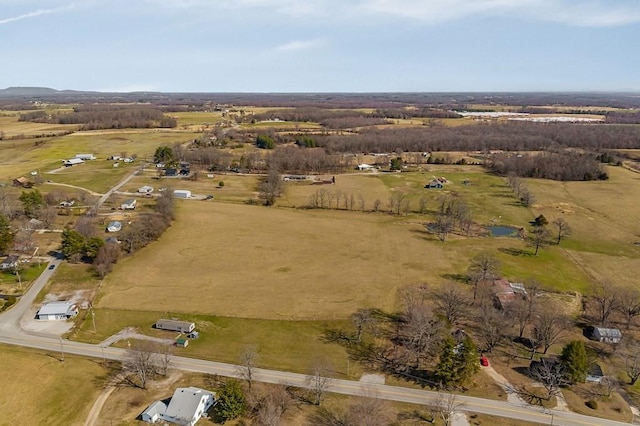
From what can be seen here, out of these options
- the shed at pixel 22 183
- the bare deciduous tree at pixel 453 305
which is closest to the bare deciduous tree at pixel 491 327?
the bare deciduous tree at pixel 453 305

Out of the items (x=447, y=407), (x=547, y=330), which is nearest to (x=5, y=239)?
(x=447, y=407)

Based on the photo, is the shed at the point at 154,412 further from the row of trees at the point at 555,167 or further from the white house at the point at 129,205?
the row of trees at the point at 555,167

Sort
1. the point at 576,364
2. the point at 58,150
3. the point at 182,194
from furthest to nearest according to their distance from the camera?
the point at 58,150 → the point at 182,194 → the point at 576,364

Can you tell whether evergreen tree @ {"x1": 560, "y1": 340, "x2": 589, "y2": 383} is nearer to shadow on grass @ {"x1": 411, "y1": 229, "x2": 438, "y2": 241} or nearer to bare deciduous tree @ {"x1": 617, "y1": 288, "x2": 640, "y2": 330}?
bare deciduous tree @ {"x1": 617, "y1": 288, "x2": 640, "y2": 330}

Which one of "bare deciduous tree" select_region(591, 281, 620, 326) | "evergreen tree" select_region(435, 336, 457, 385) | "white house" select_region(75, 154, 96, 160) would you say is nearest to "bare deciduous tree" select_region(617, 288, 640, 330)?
"bare deciduous tree" select_region(591, 281, 620, 326)

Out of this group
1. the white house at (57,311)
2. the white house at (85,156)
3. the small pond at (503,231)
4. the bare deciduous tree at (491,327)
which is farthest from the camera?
the white house at (85,156)

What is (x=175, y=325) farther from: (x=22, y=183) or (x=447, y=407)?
(x=22, y=183)
